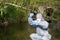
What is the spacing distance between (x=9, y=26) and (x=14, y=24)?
171mm

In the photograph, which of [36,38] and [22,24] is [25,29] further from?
[36,38]

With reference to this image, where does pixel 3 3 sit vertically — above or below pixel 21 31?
above

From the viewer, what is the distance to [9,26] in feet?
24.3

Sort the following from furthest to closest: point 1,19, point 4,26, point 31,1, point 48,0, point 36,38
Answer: point 4,26
point 1,19
point 48,0
point 31,1
point 36,38

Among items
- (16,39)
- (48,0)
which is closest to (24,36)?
(16,39)

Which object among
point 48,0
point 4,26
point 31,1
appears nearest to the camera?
point 31,1

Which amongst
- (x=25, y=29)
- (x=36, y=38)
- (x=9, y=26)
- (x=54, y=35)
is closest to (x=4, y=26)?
(x=9, y=26)

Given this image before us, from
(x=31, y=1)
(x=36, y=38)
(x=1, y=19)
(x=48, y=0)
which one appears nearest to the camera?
(x=36, y=38)

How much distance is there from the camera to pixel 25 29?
732 cm

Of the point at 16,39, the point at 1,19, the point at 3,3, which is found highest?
the point at 3,3

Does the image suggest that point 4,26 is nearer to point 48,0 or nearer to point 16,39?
point 16,39

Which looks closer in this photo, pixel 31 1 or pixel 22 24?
pixel 31 1

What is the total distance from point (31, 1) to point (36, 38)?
3.38 ft

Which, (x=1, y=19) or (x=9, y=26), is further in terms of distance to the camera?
(x=9, y=26)
